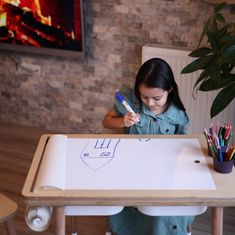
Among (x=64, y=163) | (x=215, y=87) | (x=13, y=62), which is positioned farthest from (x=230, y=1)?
(x=13, y=62)

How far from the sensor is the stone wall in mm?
2836

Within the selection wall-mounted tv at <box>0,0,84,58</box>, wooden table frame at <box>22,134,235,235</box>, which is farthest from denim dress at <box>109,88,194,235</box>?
wall-mounted tv at <box>0,0,84,58</box>

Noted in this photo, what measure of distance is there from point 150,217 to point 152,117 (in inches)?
16.1

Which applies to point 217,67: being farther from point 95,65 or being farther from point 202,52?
point 95,65

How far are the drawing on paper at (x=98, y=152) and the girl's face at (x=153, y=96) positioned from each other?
22cm

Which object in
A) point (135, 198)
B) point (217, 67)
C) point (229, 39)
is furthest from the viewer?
point (217, 67)

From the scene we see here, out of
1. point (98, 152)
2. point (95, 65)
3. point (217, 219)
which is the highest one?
point (95, 65)

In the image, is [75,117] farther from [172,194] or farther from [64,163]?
[172,194]

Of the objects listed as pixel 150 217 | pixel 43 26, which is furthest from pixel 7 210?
pixel 43 26

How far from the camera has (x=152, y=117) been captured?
196 centimetres

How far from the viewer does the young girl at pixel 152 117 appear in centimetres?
189

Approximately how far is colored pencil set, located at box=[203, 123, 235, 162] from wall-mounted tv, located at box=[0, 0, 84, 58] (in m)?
1.63

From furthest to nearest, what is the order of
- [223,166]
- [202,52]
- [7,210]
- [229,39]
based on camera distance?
[202,52] → [229,39] → [7,210] → [223,166]

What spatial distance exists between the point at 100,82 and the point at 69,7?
53cm
